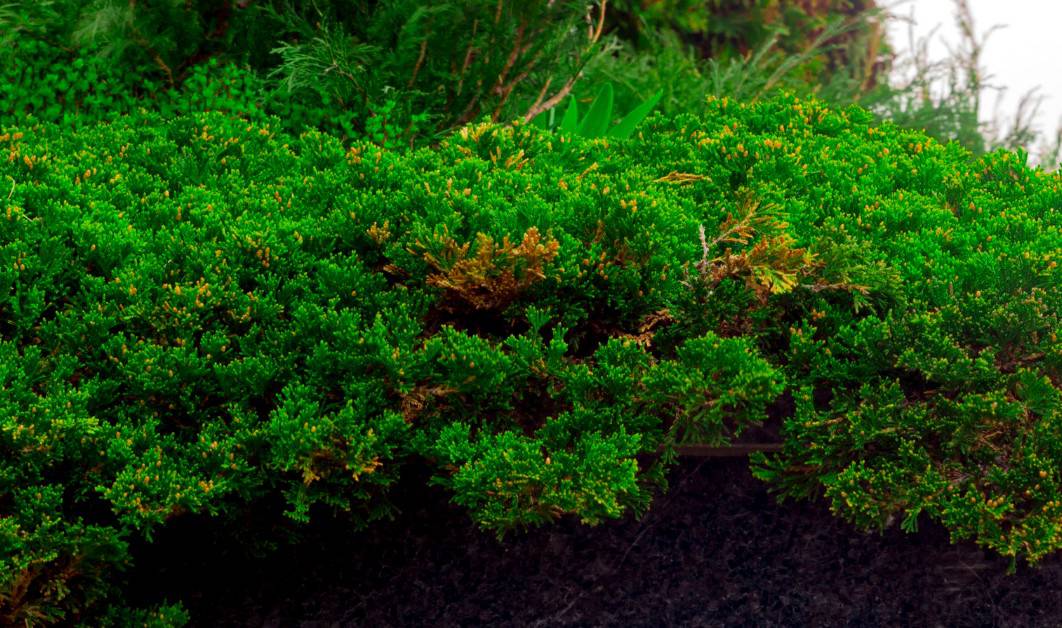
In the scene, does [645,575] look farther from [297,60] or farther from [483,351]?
[297,60]

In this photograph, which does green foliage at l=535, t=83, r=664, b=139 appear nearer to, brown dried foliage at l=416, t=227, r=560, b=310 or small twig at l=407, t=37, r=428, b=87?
small twig at l=407, t=37, r=428, b=87

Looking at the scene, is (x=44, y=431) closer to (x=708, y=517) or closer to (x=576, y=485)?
(x=576, y=485)

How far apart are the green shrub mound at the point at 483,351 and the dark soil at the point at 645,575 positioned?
0.71 ft

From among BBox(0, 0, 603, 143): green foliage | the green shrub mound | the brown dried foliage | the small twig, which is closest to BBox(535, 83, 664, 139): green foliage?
BBox(0, 0, 603, 143): green foliage

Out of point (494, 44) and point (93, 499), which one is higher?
point (494, 44)

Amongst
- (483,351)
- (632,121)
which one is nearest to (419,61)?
(632,121)

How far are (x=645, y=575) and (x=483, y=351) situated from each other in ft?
4.05

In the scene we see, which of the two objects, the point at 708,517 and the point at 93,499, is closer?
the point at 93,499

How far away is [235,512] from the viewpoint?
3.36 metres

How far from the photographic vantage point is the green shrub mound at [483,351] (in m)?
3.13

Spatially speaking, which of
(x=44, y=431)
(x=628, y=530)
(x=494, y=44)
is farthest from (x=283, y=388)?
(x=494, y=44)

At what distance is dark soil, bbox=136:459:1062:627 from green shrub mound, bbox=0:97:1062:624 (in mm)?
216

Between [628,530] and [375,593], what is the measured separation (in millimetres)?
1007

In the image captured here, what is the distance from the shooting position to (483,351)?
330 centimetres
